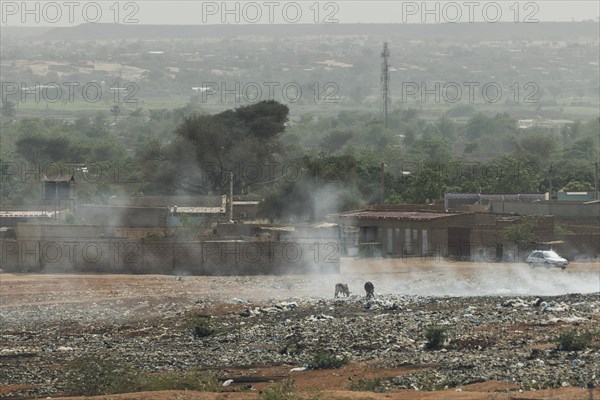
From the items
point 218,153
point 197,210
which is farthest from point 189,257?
point 218,153

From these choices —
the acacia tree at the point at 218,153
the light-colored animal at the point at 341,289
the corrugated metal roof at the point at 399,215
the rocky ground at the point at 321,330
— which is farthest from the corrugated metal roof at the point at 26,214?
the light-colored animal at the point at 341,289

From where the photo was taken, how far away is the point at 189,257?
4859 cm

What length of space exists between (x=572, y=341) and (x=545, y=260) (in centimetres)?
2092

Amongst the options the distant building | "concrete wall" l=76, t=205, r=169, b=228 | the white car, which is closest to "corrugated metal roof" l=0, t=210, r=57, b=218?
"concrete wall" l=76, t=205, r=169, b=228

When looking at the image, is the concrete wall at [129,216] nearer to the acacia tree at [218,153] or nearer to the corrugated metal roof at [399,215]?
the corrugated metal roof at [399,215]

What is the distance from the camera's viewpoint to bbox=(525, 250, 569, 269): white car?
160 feet

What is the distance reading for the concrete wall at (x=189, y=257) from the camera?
159ft

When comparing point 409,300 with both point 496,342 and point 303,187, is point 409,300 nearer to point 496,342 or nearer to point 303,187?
point 496,342

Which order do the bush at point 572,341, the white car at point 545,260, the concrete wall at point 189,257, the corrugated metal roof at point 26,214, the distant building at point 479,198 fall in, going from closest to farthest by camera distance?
the bush at point 572,341 → the concrete wall at point 189,257 → the white car at point 545,260 → the corrugated metal roof at point 26,214 → the distant building at point 479,198

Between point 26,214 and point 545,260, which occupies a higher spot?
point 26,214

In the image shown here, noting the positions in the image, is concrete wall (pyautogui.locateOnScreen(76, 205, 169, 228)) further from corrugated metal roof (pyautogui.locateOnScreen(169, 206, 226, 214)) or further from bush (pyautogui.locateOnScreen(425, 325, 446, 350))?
bush (pyautogui.locateOnScreen(425, 325, 446, 350))

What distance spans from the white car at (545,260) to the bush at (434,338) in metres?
19.4

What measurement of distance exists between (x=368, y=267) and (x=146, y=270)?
23.8 feet

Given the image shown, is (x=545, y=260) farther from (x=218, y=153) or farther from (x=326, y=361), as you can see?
(x=218, y=153)
